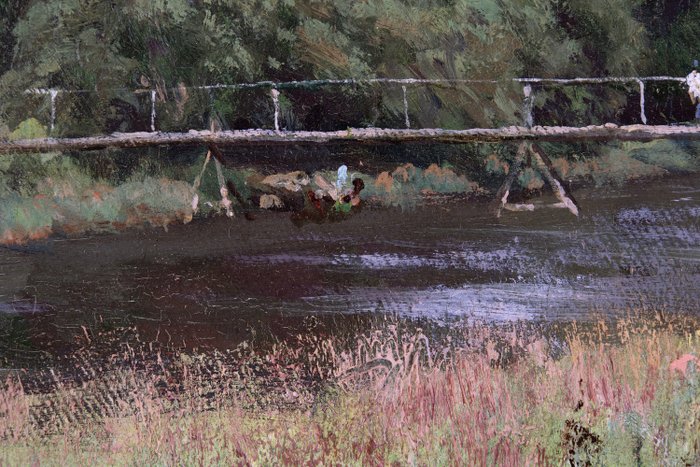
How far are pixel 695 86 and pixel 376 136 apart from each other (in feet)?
6.11

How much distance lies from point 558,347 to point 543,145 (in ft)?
5.14

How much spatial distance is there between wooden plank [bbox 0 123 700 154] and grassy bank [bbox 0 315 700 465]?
141cm

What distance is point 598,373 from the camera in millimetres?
3125

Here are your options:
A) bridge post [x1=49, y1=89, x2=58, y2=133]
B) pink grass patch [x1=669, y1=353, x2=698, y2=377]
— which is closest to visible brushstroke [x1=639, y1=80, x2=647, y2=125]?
pink grass patch [x1=669, y1=353, x2=698, y2=377]

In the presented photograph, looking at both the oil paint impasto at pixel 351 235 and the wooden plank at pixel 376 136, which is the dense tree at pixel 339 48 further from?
the wooden plank at pixel 376 136

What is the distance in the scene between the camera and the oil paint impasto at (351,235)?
3070 mm

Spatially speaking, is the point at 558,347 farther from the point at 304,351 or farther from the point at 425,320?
the point at 304,351

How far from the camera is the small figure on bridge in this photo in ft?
14.0

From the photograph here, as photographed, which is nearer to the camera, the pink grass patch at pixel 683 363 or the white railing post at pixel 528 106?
the pink grass patch at pixel 683 363

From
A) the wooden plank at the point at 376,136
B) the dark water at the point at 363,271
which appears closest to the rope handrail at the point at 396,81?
the wooden plank at the point at 376,136

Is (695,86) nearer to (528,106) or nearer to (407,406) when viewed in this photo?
(528,106)

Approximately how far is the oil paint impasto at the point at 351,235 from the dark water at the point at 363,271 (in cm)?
1

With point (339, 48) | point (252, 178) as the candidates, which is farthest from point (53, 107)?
point (339, 48)

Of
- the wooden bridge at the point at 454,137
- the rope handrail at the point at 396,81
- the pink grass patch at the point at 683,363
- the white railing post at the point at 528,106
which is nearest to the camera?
the pink grass patch at the point at 683,363
